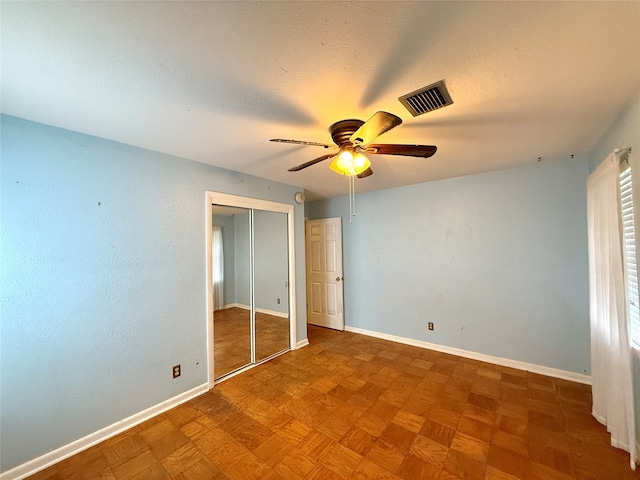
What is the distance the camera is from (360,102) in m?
1.55

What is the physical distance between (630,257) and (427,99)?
1.97 metres

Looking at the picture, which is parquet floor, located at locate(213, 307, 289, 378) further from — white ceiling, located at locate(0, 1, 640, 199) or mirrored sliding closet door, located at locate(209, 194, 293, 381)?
white ceiling, located at locate(0, 1, 640, 199)

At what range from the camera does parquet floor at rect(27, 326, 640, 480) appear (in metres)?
1.64

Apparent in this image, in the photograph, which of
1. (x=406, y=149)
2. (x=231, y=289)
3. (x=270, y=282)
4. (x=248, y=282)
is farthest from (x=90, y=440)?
(x=406, y=149)

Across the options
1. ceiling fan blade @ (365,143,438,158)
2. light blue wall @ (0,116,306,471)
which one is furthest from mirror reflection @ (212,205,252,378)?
ceiling fan blade @ (365,143,438,158)

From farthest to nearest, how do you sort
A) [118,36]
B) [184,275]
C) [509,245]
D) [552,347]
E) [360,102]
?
[509,245], [552,347], [184,275], [360,102], [118,36]

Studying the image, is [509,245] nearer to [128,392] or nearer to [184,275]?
[184,275]

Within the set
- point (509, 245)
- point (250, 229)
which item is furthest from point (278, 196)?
point (509, 245)

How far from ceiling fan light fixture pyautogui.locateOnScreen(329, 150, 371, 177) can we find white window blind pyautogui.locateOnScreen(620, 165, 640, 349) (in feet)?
5.96

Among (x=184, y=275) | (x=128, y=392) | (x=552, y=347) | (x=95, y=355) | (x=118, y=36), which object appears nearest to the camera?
(x=118, y=36)

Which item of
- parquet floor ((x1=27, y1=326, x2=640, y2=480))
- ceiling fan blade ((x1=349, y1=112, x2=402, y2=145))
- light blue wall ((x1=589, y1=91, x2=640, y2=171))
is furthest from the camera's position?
parquet floor ((x1=27, y1=326, x2=640, y2=480))

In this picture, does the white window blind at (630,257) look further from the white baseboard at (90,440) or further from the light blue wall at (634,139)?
the white baseboard at (90,440)

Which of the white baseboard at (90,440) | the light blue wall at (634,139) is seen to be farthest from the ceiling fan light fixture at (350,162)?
the white baseboard at (90,440)

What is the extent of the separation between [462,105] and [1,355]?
338cm
